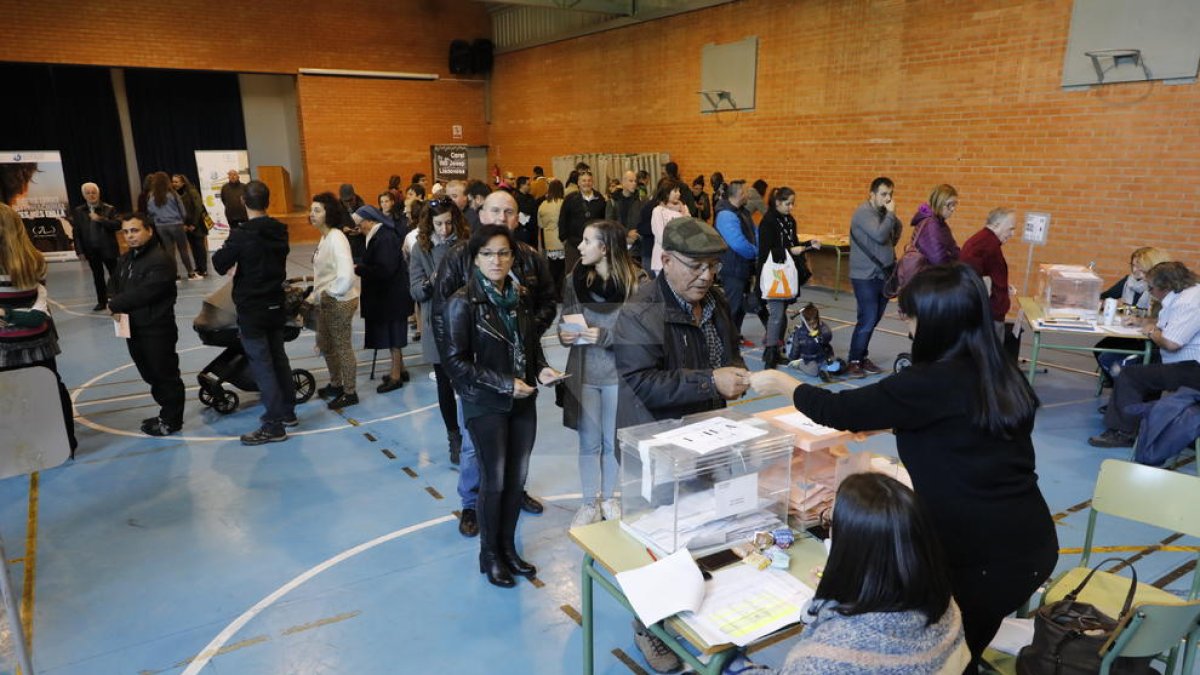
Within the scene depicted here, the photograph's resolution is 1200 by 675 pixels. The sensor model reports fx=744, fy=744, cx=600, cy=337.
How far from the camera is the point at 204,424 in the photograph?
5.71 m

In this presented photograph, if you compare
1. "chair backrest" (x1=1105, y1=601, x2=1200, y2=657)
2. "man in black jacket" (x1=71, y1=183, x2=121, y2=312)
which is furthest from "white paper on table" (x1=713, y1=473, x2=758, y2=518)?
"man in black jacket" (x1=71, y1=183, x2=121, y2=312)

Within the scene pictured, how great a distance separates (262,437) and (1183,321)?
6261 millimetres

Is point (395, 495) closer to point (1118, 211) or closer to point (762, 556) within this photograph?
point (762, 556)

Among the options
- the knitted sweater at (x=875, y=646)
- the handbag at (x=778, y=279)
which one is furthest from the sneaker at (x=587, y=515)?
the handbag at (x=778, y=279)

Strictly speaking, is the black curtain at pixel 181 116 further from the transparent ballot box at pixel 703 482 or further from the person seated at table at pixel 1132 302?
the transparent ballot box at pixel 703 482

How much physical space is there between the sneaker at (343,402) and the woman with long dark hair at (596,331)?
2786mm

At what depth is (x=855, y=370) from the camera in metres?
6.98

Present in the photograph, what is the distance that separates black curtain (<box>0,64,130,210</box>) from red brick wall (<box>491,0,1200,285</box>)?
33.8ft

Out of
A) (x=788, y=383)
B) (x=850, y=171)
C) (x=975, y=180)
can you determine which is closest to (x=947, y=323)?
(x=788, y=383)

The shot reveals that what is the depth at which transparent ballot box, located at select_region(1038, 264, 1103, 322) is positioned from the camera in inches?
232

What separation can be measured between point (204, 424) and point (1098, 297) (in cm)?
720

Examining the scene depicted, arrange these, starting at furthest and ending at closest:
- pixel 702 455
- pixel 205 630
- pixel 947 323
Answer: pixel 205 630
pixel 702 455
pixel 947 323

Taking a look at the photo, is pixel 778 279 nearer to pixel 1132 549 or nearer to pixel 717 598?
pixel 1132 549

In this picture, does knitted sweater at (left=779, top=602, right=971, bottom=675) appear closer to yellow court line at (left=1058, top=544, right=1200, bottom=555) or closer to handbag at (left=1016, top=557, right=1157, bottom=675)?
handbag at (left=1016, top=557, right=1157, bottom=675)
